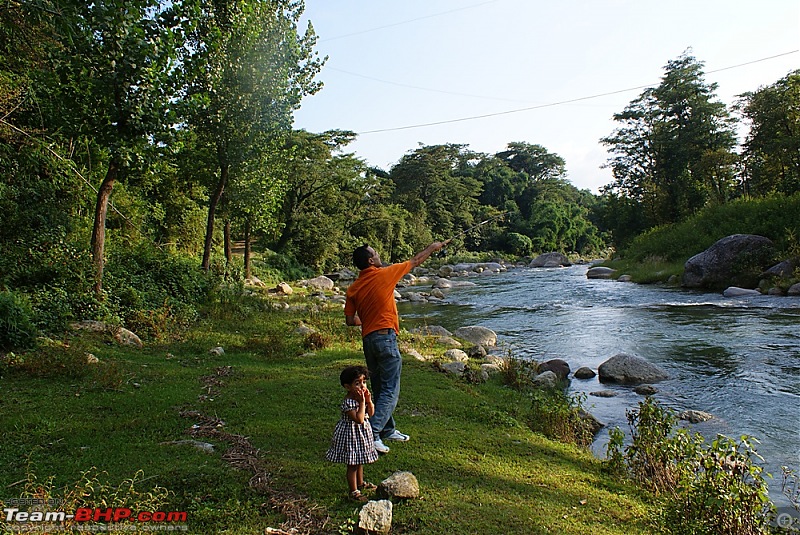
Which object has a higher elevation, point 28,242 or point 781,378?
point 28,242

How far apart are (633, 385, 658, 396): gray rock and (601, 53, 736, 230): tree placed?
29.4 m

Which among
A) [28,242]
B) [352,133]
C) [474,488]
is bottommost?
[474,488]

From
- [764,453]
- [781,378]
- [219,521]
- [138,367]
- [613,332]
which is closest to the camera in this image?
[219,521]

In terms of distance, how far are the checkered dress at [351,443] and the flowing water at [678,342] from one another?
12.0 feet

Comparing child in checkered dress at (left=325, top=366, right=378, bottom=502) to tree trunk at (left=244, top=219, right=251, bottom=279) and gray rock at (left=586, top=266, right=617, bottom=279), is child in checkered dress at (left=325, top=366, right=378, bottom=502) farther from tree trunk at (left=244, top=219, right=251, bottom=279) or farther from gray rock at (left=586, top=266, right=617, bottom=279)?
gray rock at (left=586, top=266, right=617, bottom=279)

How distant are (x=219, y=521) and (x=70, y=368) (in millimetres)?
4897

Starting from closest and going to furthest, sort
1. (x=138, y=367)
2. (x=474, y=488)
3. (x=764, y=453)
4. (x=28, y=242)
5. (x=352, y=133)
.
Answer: (x=474, y=488) < (x=764, y=453) < (x=138, y=367) < (x=28, y=242) < (x=352, y=133)

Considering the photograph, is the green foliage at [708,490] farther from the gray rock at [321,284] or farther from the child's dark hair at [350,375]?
the gray rock at [321,284]

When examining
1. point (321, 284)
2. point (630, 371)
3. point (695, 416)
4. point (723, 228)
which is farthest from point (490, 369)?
point (723, 228)

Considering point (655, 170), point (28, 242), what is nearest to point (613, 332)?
point (28, 242)

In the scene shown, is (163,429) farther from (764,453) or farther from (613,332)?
(613,332)

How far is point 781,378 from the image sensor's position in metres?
9.62

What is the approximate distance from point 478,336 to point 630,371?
4841 millimetres

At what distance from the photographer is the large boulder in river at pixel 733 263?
74.3ft
